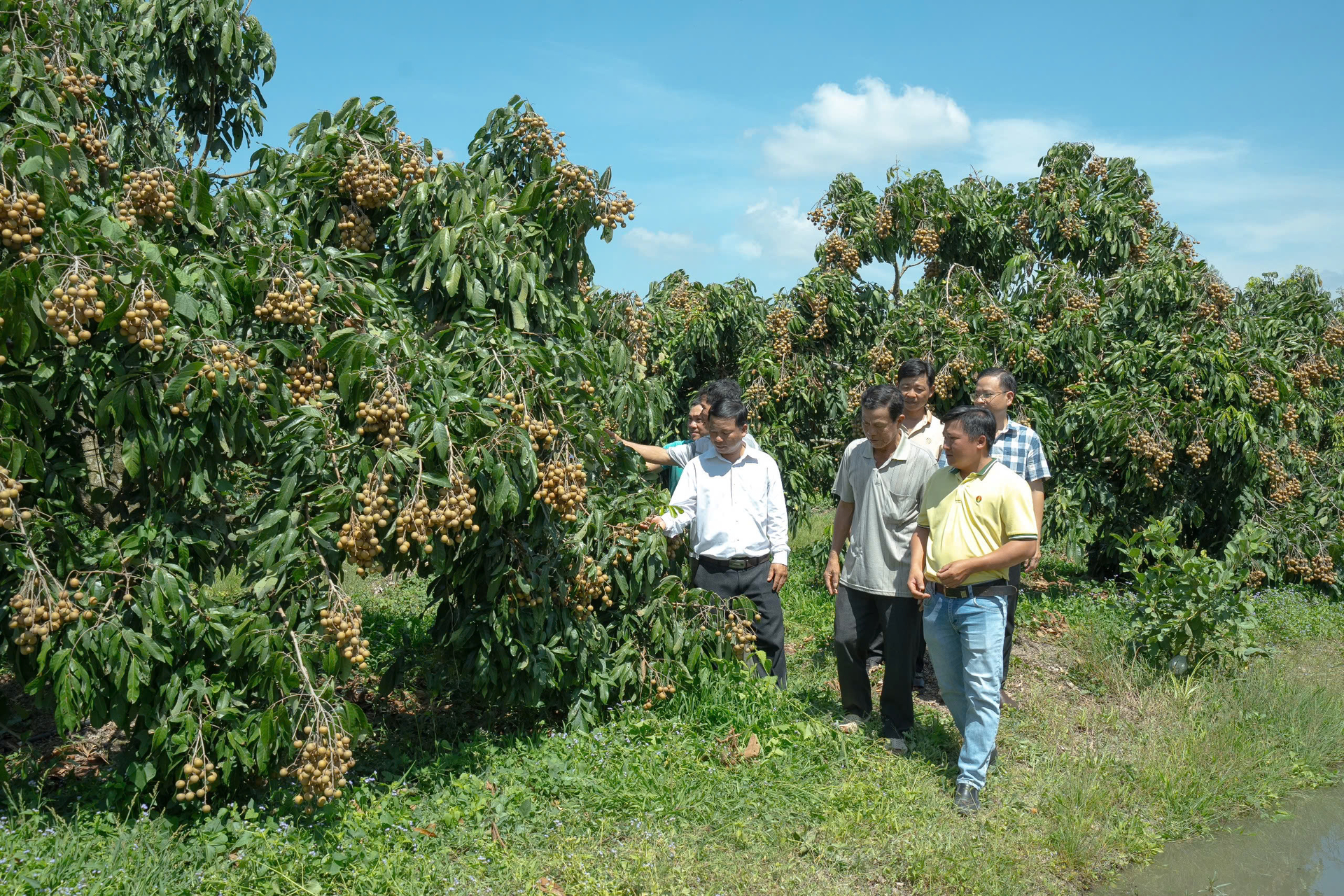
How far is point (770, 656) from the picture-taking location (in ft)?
16.2

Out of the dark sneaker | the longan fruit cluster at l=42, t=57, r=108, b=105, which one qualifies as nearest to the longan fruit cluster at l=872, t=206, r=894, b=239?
the dark sneaker

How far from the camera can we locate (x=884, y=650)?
14.6 feet

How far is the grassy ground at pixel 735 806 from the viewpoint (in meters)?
3.16

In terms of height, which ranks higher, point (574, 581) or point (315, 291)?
point (315, 291)

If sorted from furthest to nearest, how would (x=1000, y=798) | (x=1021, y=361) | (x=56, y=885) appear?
1. (x=1021, y=361)
2. (x=1000, y=798)
3. (x=56, y=885)

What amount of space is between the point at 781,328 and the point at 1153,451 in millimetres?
2859

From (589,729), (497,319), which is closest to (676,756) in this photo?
(589,729)

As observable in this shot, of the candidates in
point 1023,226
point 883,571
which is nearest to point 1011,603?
point 883,571

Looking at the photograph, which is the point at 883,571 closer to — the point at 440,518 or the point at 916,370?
the point at 916,370

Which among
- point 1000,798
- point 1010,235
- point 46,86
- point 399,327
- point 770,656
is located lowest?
point 1000,798

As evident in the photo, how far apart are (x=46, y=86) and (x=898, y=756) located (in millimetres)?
4033

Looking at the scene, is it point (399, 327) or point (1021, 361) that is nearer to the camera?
point (399, 327)

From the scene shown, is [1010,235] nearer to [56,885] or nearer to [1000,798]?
[1000,798]

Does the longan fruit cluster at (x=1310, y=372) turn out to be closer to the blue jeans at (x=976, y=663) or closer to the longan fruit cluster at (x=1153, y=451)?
the longan fruit cluster at (x=1153, y=451)
